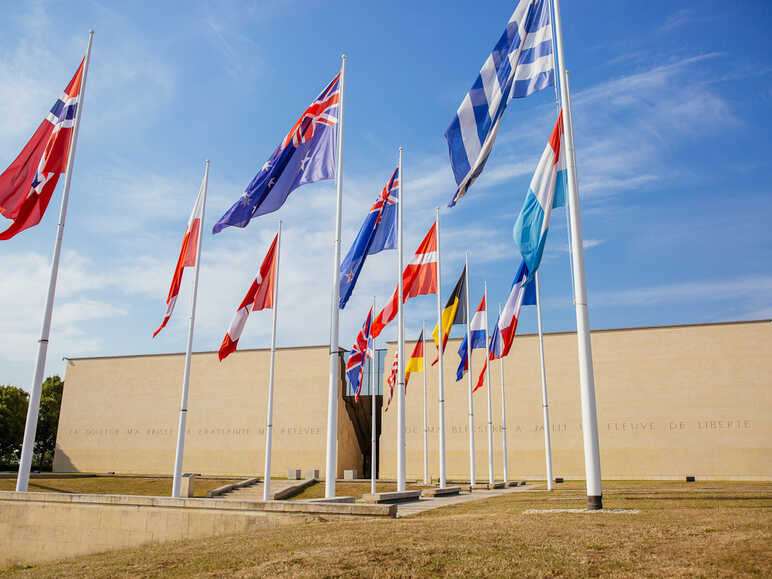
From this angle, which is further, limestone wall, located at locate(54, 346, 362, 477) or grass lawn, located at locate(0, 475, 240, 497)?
limestone wall, located at locate(54, 346, 362, 477)

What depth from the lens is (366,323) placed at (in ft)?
83.5

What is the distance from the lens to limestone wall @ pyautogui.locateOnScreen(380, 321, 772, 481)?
4306 centimetres

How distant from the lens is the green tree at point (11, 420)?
6369 centimetres

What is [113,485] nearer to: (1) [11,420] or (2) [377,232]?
(2) [377,232]

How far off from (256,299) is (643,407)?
32.8m

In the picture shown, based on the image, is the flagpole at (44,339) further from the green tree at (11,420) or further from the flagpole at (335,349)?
the green tree at (11,420)

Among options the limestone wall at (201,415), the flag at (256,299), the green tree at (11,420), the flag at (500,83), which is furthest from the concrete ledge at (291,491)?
the green tree at (11,420)

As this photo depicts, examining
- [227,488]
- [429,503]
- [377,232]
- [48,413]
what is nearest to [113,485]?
[227,488]

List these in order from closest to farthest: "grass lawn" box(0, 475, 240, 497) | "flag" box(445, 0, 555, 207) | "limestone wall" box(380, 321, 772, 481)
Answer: "flag" box(445, 0, 555, 207)
"grass lawn" box(0, 475, 240, 497)
"limestone wall" box(380, 321, 772, 481)

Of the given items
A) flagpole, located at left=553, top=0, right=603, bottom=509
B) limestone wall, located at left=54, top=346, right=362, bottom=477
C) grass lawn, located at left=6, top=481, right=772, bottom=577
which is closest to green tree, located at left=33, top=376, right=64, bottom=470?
limestone wall, located at left=54, top=346, right=362, bottom=477

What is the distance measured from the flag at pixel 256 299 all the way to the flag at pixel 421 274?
165 inches

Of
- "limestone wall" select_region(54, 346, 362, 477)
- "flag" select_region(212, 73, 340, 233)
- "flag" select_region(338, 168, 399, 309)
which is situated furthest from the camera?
"limestone wall" select_region(54, 346, 362, 477)

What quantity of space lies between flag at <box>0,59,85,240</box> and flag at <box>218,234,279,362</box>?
23.2 ft

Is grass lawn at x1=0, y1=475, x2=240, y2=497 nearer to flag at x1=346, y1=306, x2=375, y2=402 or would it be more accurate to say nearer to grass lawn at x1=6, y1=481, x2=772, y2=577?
flag at x1=346, y1=306, x2=375, y2=402
